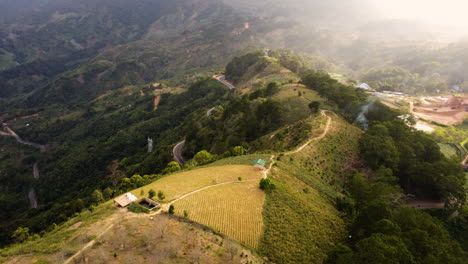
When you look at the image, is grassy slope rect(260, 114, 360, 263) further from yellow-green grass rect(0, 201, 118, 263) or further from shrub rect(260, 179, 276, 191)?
yellow-green grass rect(0, 201, 118, 263)

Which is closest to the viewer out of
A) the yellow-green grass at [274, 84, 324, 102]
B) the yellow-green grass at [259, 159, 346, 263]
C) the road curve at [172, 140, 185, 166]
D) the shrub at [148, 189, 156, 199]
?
the yellow-green grass at [259, 159, 346, 263]

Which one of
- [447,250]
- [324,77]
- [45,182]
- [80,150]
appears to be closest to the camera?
[447,250]

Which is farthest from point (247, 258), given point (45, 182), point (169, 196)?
point (45, 182)

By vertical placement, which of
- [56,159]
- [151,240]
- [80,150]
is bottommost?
[56,159]

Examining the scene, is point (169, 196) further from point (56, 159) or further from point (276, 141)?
point (56, 159)

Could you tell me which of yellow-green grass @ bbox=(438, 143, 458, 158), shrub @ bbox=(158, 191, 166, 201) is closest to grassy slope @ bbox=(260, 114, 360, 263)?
shrub @ bbox=(158, 191, 166, 201)

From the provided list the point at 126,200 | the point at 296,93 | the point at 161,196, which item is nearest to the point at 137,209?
the point at 126,200
